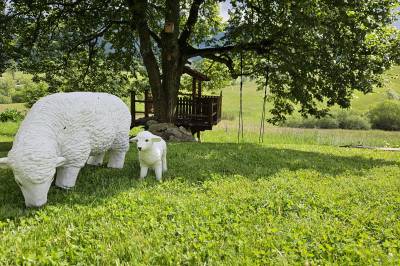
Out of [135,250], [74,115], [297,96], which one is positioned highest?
[297,96]

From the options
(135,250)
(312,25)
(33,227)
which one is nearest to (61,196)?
(33,227)

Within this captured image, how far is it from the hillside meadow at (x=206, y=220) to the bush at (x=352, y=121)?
46.6 meters

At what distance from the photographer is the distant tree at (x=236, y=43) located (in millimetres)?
12836

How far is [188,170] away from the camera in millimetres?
7828

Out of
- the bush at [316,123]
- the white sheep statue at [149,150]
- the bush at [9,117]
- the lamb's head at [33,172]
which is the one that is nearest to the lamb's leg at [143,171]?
the white sheep statue at [149,150]

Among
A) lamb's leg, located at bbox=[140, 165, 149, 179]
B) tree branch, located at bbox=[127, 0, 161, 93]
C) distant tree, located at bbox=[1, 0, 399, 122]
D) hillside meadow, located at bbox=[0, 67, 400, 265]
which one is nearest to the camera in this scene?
hillside meadow, located at bbox=[0, 67, 400, 265]

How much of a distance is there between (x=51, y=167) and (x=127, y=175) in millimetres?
2213

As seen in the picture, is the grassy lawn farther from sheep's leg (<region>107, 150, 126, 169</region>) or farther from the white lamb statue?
the white lamb statue

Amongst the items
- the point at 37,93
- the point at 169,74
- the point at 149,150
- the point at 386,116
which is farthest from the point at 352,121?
the point at 149,150

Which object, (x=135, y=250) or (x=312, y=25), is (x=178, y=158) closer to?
(x=135, y=250)

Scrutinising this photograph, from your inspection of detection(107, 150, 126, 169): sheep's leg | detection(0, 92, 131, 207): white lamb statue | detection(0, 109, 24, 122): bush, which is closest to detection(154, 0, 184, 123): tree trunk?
detection(107, 150, 126, 169): sheep's leg

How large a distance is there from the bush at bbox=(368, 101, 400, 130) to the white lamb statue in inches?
2060

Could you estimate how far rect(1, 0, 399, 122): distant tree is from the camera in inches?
505

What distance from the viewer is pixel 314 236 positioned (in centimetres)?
442
